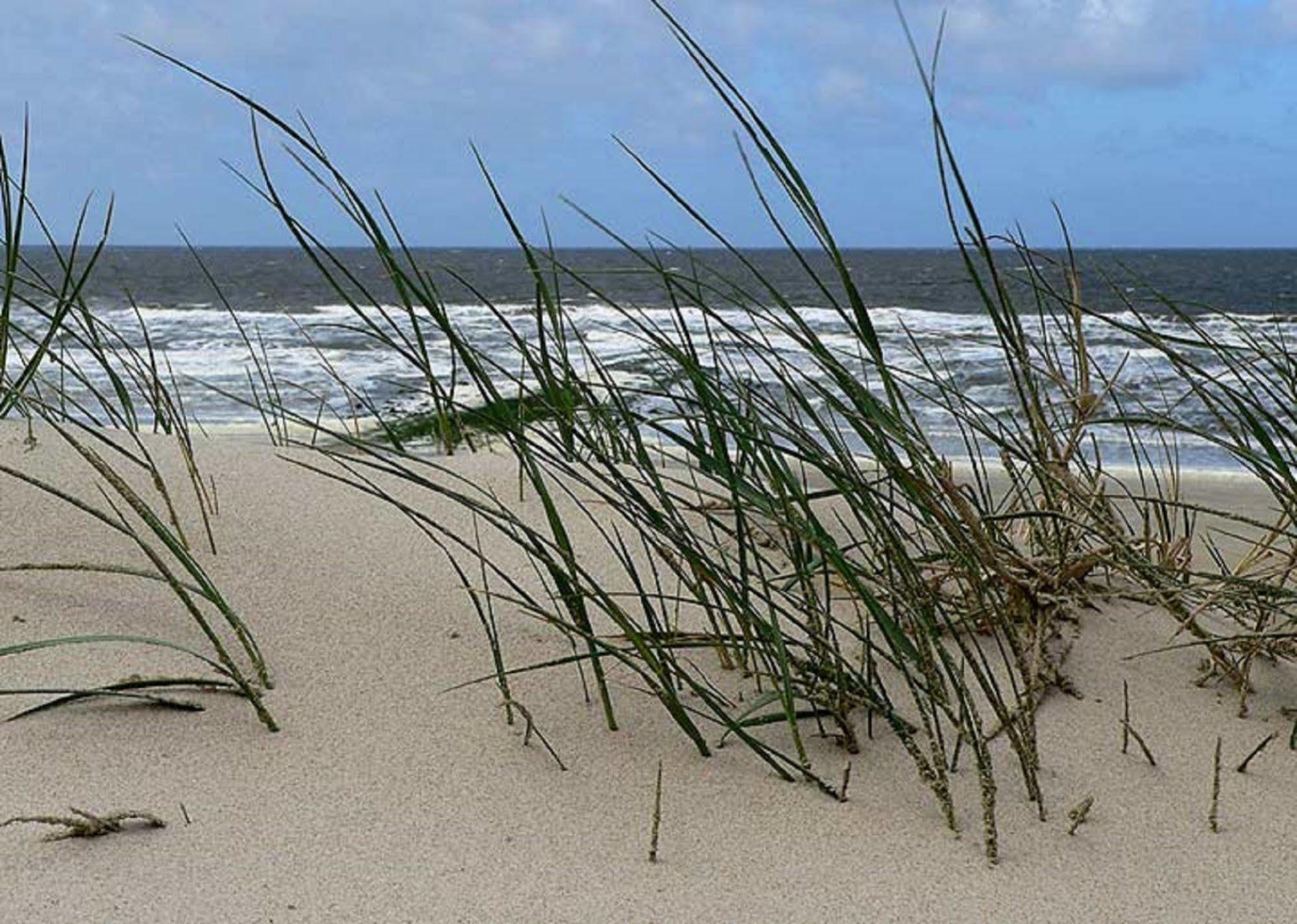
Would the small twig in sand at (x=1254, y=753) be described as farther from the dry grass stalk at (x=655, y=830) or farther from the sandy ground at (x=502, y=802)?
the dry grass stalk at (x=655, y=830)

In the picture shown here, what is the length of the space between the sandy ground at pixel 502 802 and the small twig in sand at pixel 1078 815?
13 mm

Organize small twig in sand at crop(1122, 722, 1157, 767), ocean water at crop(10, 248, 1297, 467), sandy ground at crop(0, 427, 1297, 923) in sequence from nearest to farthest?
sandy ground at crop(0, 427, 1297, 923) → small twig in sand at crop(1122, 722, 1157, 767) → ocean water at crop(10, 248, 1297, 467)

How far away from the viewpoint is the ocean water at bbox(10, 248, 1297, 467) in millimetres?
2859

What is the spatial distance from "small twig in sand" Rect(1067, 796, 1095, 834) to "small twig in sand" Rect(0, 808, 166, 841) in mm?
784

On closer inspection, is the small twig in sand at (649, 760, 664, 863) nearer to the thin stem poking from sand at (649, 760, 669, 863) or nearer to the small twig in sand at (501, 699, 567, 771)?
the thin stem poking from sand at (649, 760, 669, 863)

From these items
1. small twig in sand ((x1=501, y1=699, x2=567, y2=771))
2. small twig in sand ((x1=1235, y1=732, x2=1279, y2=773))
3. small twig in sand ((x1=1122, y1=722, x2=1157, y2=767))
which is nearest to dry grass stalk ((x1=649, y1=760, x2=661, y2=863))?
small twig in sand ((x1=501, y1=699, x2=567, y2=771))

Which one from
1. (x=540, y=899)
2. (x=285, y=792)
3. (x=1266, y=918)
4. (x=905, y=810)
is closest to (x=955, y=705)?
(x=905, y=810)

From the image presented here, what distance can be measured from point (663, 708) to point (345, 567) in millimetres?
514

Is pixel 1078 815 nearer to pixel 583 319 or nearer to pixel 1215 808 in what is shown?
pixel 1215 808

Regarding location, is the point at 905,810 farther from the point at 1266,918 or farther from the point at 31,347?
the point at 31,347

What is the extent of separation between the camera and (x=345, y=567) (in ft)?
5.56

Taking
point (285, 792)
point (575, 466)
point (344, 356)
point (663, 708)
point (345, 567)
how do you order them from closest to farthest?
1. point (285, 792)
2. point (663, 708)
3. point (345, 567)
4. point (575, 466)
5. point (344, 356)

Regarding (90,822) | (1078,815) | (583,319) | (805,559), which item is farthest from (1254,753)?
(90,822)

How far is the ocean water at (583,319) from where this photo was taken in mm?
2859
